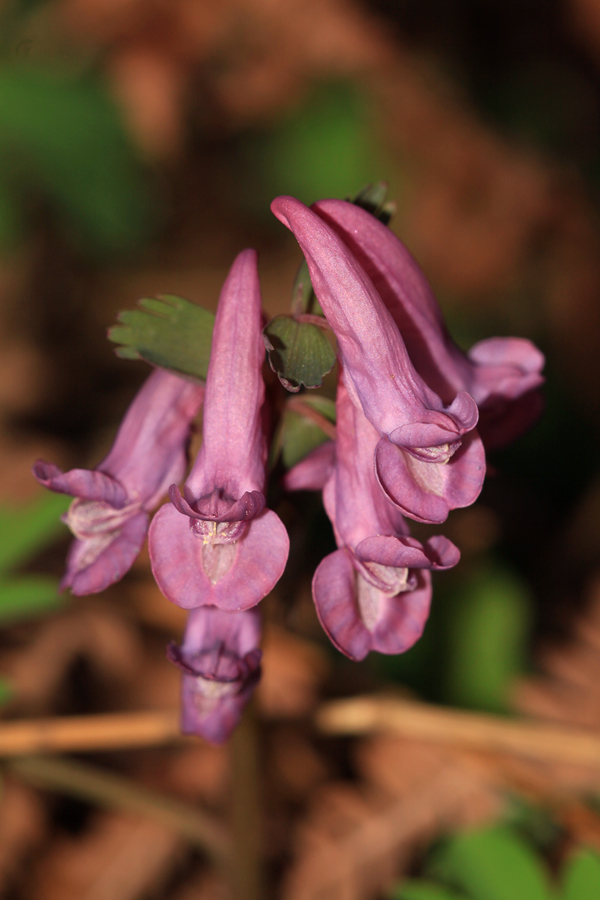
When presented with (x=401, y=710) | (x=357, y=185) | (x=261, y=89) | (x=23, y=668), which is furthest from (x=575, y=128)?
(x=23, y=668)

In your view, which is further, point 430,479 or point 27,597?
point 27,597

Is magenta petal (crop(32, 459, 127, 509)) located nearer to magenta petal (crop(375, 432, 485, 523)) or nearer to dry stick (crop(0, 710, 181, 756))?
magenta petal (crop(375, 432, 485, 523))

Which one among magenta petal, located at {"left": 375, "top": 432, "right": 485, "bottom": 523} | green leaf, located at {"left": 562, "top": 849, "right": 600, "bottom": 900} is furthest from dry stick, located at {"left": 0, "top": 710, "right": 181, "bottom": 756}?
magenta petal, located at {"left": 375, "top": 432, "right": 485, "bottom": 523}

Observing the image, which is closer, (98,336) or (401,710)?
(401,710)

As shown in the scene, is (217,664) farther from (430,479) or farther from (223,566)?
(430,479)

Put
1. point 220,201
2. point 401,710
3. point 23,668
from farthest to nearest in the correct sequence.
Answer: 1. point 220,201
2. point 23,668
3. point 401,710

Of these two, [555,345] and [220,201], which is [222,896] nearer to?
[555,345]

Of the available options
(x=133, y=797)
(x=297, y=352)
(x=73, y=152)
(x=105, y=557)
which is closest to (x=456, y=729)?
(x=133, y=797)
